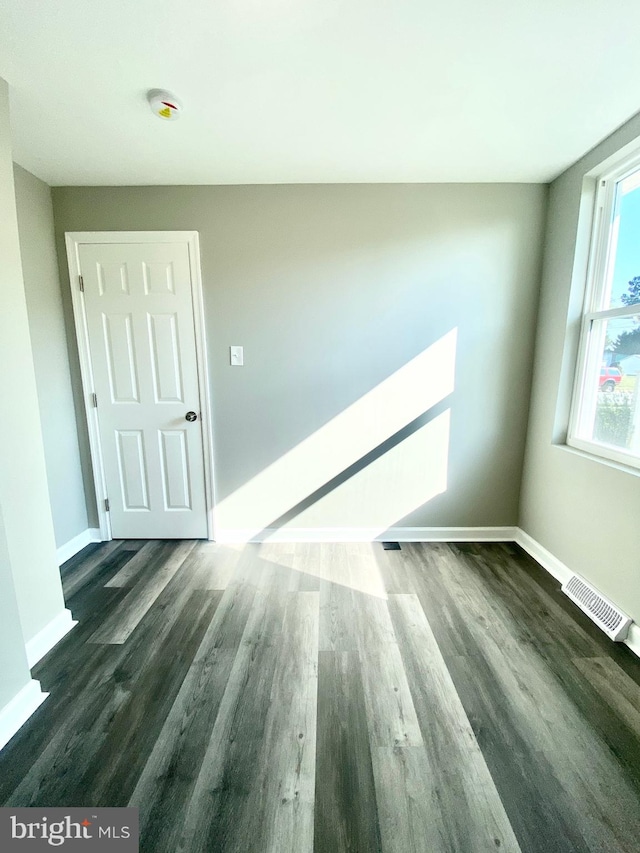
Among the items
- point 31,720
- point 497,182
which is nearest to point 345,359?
point 497,182

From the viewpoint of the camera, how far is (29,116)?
1624mm

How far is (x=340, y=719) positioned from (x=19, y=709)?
1228 mm

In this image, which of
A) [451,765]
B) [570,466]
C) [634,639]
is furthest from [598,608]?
[451,765]

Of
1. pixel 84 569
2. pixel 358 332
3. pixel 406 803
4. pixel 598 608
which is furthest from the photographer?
pixel 358 332

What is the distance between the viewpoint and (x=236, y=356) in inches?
95.3

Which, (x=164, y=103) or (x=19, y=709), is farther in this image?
(x=164, y=103)

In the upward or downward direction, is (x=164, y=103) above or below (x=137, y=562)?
above

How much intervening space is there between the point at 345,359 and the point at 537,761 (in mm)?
2131

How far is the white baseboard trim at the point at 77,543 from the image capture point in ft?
7.76

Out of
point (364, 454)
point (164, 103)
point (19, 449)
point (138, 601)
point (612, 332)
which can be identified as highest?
point (164, 103)

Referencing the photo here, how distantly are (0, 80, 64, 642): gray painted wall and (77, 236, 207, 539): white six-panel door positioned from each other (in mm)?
→ 874

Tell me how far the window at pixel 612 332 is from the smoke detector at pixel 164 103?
229cm

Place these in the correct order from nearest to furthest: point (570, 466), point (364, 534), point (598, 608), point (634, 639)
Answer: point (634, 639) < point (598, 608) < point (570, 466) < point (364, 534)

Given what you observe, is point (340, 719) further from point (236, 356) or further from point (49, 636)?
point (236, 356)
